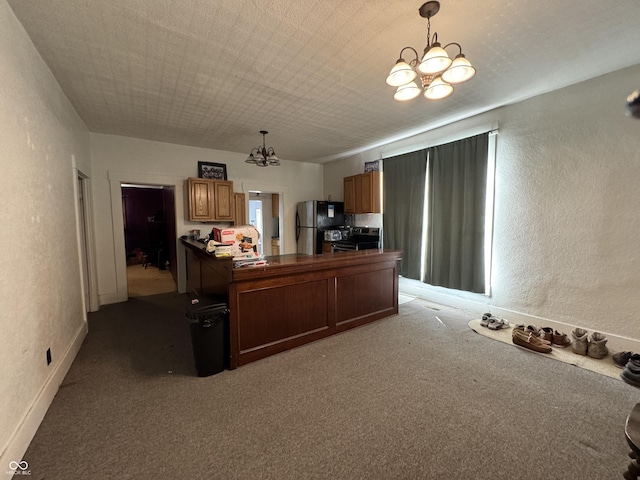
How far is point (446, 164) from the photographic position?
403 cm

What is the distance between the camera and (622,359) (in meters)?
2.43

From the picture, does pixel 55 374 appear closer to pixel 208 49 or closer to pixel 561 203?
pixel 208 49

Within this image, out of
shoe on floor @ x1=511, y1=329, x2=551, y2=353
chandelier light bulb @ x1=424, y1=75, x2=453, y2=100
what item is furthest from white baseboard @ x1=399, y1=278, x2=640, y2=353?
chandelier light bulb @ x1=424, y1=75, x2=453, y2=100

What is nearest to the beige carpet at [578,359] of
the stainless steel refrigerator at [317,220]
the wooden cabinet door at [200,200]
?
the stainless steel refrigerator at [317,220]

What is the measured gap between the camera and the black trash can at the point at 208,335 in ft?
7.41

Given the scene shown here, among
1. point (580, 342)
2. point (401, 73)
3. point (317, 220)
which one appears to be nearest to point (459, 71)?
point (401, 73)

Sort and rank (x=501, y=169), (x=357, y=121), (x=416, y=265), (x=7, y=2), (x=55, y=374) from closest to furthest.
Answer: (x=7, y=2)
(x=55, y=374)
(x=501, y=169)
(x=357, y=121)
(x=416, y=265)

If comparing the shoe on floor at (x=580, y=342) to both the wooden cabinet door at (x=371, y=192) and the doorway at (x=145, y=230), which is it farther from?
the doorway at (x=145, y=230)

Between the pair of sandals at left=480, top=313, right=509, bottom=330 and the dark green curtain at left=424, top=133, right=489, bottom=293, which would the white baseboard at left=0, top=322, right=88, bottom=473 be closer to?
the pair of sandals at left=480, top=313, right=509, bottom=330

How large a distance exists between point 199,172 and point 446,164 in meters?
4.41

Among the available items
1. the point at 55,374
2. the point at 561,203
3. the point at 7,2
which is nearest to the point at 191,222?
the point at 55,374

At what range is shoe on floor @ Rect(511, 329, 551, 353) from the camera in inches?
106

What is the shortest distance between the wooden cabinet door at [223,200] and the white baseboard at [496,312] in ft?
11.8

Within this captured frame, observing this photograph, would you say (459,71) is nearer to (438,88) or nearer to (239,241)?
(438,88)
